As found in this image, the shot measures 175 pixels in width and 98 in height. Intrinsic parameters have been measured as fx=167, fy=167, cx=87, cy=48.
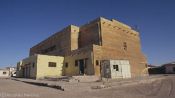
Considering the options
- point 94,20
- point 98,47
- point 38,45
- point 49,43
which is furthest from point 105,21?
point 38,45

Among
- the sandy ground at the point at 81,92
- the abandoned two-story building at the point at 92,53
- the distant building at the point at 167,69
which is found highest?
the abandoned two-story building at the point at 92,53

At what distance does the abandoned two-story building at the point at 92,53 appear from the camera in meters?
25.1

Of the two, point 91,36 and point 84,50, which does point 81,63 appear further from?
point 91,36

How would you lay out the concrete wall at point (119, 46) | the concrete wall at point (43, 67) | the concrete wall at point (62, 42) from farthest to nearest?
the concrete wall at point (62, 42) < the concrete wall at point (43, 67) < the concrete wall at point (119, 46)

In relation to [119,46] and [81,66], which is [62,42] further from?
[119,46]

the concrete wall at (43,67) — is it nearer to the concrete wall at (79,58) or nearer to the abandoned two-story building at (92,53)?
the abandoned two-story building at (92,53)

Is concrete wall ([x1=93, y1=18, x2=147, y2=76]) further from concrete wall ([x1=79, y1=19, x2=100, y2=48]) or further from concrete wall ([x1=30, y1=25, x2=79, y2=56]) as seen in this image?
concrete wall ([x1=30, y1=25, x2=79, y2=56])

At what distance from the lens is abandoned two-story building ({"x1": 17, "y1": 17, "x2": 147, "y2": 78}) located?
989 inches

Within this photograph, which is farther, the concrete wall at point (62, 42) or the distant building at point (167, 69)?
the distant building at point (167, 69)

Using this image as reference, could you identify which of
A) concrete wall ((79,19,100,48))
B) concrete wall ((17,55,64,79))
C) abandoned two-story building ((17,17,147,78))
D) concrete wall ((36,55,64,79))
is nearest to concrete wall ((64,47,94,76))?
abandoned two-story building ((17,17,147,78))

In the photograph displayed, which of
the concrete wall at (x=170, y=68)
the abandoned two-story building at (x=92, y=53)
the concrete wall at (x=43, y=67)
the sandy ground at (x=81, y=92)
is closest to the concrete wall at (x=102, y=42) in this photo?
the abandoned two-story building at (x=92, y=53)

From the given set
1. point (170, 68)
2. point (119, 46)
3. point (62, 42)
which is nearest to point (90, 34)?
point (119, 46)

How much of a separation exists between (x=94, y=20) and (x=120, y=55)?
26.2 ft

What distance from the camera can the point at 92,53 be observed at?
80.8ft
